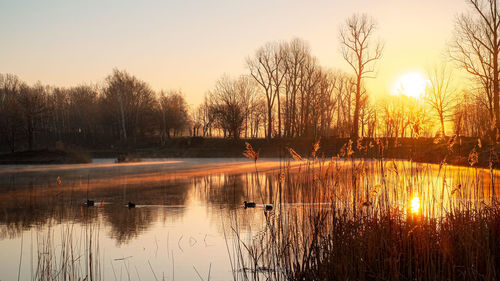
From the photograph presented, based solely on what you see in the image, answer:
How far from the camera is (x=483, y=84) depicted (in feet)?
111

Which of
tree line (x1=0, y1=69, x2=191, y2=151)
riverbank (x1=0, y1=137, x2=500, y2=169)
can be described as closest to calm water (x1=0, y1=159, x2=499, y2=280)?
riverbank (x1=0, y1=137, x2=500, y2=169)

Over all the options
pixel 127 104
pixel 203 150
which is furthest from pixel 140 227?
pixel 127 104

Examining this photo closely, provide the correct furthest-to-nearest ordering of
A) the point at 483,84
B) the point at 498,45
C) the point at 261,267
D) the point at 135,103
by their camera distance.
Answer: the point at 135,103 < the point at 483,84 < the point at 498,45 < the point at 261,267

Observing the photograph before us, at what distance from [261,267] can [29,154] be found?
119 ft

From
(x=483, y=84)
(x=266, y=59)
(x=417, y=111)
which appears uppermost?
(x=266, y=59)

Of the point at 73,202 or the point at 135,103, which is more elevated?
the point at 135,103

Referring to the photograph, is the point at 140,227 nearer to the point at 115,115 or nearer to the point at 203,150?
the point at 203,150

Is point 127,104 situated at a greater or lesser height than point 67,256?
greater

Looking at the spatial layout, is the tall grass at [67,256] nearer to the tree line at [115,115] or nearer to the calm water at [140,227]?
the calm water at [140,227]

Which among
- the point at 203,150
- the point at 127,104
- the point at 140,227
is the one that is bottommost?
the point at 140,227

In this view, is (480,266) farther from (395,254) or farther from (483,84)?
(483,84)

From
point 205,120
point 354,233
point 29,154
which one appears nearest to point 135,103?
point 205,120

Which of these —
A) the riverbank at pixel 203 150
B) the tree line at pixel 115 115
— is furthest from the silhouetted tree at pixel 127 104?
the riverbank at pixel 203 150

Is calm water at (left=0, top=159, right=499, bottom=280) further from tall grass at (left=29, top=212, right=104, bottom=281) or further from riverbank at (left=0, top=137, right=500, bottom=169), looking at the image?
riverbank at (left=0, top=137, right=500, bottom=169)
